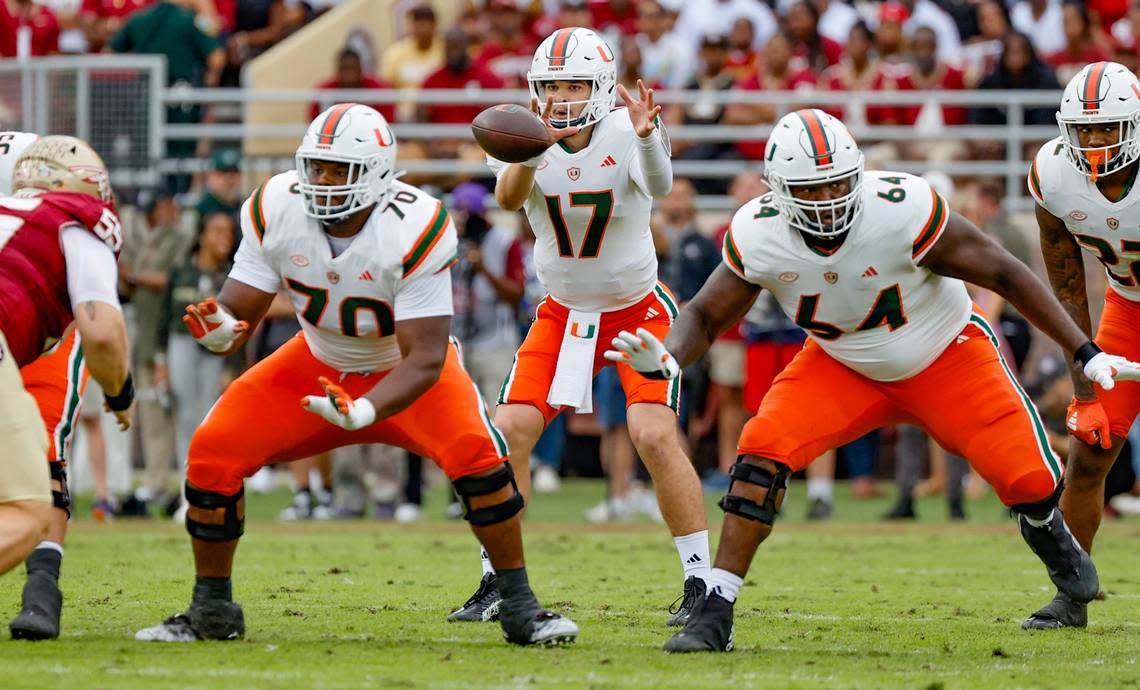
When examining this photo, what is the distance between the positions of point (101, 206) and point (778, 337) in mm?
6886

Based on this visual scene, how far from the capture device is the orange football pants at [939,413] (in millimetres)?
5879

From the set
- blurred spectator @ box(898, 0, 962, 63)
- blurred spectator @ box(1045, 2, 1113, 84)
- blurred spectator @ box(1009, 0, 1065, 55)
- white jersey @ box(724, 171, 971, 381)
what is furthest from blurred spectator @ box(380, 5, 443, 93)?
white jersey @ box(724, 171, 971, 381)

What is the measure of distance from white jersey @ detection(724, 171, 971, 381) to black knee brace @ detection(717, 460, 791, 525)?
58 centimetres

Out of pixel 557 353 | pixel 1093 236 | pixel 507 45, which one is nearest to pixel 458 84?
pixel 507 45

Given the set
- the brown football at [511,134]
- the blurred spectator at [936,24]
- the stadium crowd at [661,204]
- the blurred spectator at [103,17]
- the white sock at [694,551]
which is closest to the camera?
the brown football at [511,134]

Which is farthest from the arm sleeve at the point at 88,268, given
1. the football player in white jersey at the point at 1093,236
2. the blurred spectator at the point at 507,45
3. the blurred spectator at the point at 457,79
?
the blurred spectator at the point at 507,45

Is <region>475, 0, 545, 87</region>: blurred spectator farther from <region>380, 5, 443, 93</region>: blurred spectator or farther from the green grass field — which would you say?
the green grass field

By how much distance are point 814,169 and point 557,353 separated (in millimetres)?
1612

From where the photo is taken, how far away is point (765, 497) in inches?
226

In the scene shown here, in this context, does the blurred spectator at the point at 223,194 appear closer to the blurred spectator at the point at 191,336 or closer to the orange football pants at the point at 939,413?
the blurred spectator at the point at 191,336

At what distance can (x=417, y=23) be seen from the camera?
15.3 m

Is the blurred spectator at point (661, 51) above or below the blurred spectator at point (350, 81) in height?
above

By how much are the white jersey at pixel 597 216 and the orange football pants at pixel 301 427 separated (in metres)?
1.13

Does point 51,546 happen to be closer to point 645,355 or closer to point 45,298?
point 45,298
